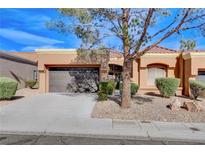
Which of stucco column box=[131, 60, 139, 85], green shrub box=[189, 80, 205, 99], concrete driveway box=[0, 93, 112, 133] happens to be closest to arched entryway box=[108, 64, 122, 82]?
stucco column box=[131, 60, 139, 85]

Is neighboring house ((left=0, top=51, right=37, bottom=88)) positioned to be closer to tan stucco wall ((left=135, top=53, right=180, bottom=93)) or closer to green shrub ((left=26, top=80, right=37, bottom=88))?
green shrub ((left=26, top=80, right=37, bottom=88))

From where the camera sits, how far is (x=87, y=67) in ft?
65.7

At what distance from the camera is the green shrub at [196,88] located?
15.5 meters

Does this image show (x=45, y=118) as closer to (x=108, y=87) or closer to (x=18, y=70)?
(x=108, y=87)

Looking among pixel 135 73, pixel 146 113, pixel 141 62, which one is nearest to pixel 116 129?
pixel 146 113

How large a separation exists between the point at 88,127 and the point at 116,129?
3.16 ft

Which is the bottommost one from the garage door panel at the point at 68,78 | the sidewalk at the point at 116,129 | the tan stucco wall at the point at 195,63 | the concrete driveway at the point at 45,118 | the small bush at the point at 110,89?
the sidewalk at the point at 116,129

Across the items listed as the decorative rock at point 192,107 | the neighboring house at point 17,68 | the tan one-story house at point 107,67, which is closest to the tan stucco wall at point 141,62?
the tan one-story house at point 107,67

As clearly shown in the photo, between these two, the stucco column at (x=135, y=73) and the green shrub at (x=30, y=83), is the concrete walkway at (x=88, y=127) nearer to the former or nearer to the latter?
the stucco column at (x=135, y=73)

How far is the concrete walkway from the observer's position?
7.52 meters

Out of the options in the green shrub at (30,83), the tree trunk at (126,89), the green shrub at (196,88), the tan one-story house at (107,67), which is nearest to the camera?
the tree trunk at (126,89)

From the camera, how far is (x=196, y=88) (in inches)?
614

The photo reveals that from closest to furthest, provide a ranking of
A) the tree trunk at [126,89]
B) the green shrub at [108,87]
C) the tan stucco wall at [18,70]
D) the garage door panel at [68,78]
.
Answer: the tree trunk at [126,89]
the green shrub at [108,87]
the tan stucco wall at [18,70]
the garage door panel at [68,78]

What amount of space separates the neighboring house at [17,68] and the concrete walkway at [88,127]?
9.60 m
